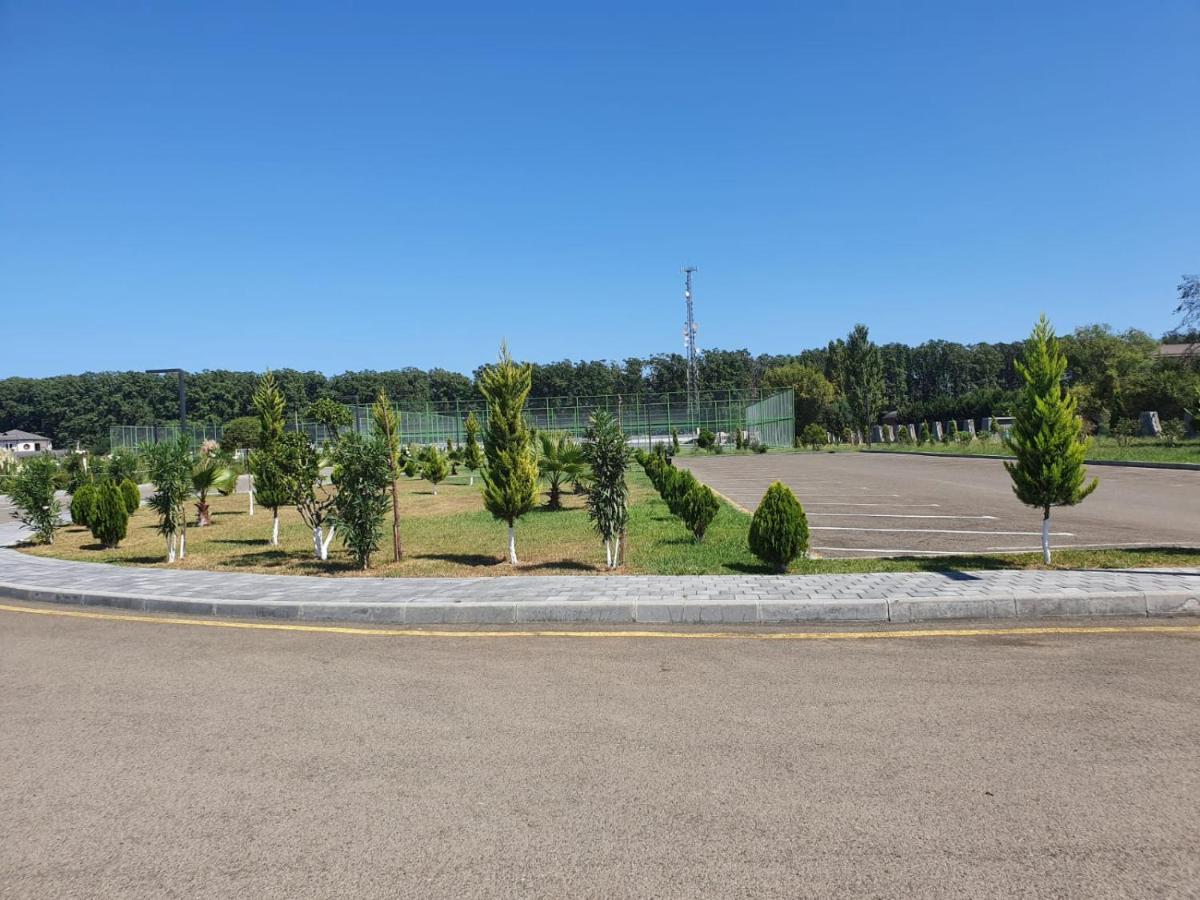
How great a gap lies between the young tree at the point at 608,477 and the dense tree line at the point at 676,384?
2438 inches

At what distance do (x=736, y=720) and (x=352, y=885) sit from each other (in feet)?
8.01

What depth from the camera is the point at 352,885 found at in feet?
10.3

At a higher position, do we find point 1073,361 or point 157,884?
point 1073,361

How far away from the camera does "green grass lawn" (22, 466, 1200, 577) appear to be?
33.3 feet

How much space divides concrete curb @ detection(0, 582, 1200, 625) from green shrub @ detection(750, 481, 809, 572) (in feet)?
6.67

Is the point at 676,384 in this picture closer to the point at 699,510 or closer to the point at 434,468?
the point at 434,468

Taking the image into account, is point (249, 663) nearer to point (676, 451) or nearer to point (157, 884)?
point (157, 884)

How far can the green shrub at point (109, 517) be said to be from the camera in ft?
52.7

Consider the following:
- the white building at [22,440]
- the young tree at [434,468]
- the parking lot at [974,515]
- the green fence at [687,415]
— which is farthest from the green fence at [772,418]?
the white building at [22,440]

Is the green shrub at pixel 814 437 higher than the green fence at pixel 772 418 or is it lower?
lower

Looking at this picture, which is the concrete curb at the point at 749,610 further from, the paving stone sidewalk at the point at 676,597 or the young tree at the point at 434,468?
the young tree at the point at 434,468

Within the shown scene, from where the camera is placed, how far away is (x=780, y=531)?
978 centimetres

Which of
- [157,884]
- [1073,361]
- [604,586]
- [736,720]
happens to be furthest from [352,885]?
[1073,361]

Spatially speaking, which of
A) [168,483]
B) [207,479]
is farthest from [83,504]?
[168,483]
